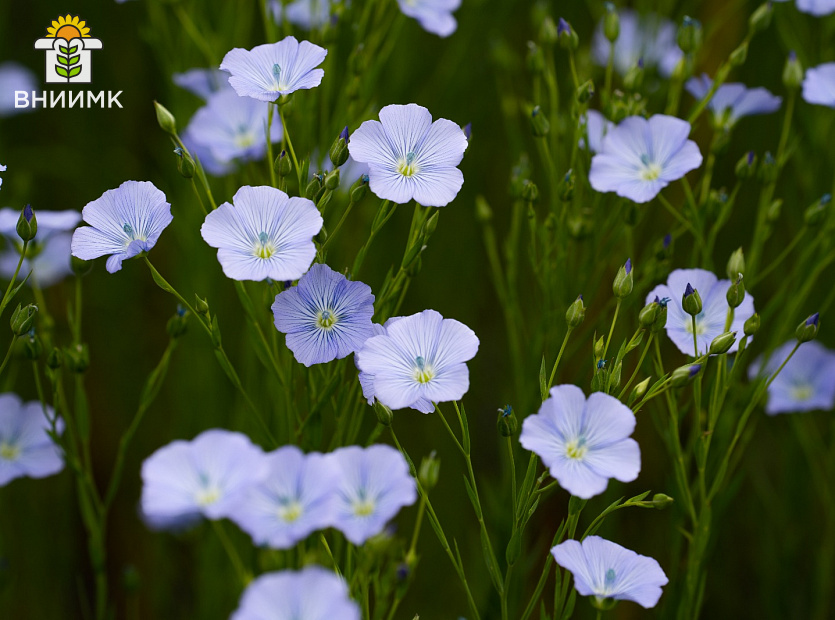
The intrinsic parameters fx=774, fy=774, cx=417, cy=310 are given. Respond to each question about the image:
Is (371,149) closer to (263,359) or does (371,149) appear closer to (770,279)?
(263,359)

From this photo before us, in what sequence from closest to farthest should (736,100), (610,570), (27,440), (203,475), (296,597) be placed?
(296,597) → (203,475) → (610,570) → (27,440) → (736,100)

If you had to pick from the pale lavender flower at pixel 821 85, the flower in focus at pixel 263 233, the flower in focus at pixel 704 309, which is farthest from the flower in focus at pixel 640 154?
the flower in focus at pixel 263 233

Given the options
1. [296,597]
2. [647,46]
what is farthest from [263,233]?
[647,46]

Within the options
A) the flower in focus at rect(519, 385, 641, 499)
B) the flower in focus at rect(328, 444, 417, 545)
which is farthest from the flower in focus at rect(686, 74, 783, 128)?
the flower in focus at rect(328, 444, 417, 545)

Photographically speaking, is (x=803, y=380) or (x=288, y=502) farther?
(x=803, y=380)

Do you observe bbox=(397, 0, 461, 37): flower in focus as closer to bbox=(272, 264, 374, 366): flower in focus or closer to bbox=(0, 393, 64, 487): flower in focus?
bbox=(272, 264, 374, 366): flower in focus

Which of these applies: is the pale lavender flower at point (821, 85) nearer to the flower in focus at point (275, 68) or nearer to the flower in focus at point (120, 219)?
the flower in focus at point (275, 68)

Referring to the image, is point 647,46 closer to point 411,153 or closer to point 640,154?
point 640,154

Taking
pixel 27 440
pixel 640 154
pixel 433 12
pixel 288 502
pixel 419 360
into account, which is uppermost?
pixel 433 12
